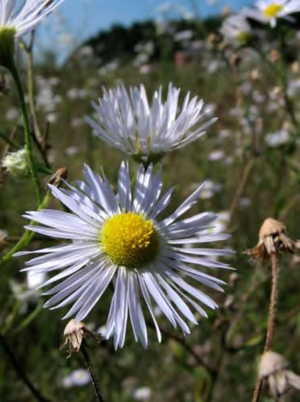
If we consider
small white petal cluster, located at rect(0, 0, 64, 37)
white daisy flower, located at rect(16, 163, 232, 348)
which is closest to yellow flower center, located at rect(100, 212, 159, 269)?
white daisy flower, located at rect(16, 163, 232, 348)

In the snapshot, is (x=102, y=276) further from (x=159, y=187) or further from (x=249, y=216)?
(x=249, y=216)

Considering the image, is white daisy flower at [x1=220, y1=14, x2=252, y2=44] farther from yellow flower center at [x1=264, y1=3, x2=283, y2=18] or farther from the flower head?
the flower head

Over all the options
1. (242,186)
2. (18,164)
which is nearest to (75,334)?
(18,164)

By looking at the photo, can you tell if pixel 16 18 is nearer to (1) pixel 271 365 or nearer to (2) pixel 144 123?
(2) pixel 144 123

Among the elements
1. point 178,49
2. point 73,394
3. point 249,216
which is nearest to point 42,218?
point 73,394

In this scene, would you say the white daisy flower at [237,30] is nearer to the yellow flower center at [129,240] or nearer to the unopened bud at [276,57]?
the unopened bud at [276,57]

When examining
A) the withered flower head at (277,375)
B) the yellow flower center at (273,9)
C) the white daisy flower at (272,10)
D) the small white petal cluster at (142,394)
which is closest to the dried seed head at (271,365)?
the withered flower head at (277,375)

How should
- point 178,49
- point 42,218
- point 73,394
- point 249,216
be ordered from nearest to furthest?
point 42,218
point 73,394
point 249,216
point 178,49
